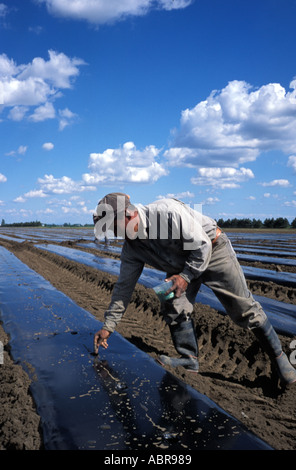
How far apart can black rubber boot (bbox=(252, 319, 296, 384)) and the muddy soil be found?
145mm

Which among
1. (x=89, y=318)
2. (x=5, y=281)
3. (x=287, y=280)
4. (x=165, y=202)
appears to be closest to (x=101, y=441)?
(x=165, y=202)

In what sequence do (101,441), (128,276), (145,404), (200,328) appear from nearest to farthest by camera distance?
(101,441) < (145,404) < (128,276) < (200,328)

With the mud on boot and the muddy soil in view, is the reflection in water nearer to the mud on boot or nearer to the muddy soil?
the muddy soil

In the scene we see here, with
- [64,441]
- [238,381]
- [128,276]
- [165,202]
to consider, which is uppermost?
[165,202]

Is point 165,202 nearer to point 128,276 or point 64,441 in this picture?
point 128,276

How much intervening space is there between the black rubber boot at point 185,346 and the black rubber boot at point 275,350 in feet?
1.76

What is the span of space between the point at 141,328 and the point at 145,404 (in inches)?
96.5

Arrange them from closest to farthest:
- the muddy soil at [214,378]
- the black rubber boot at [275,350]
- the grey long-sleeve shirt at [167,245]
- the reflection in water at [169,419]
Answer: the reflection in water at [169,419] < the muddy soil at [214,378] < the grey long-sleeve shirt at [167,245] < the black rubber boot at [275,350]

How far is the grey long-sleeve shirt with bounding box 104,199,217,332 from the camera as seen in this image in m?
2.52

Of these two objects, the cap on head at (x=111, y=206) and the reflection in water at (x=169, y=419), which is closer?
the reflection in water at (x=169, y=419)

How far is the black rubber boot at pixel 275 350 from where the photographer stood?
2871 millimetres

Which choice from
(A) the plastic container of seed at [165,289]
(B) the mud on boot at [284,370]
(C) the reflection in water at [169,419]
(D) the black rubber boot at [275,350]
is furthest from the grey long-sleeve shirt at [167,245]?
(B) the mud on boot at [284,370]

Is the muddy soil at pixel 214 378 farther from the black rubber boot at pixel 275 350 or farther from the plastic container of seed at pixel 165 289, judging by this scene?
the plastic container of seed at pixel 165 289

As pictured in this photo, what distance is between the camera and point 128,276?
3033 millimetres
